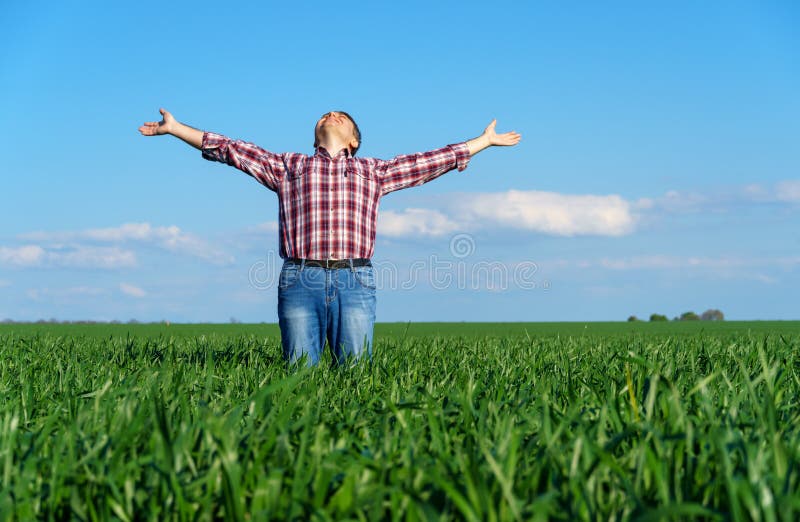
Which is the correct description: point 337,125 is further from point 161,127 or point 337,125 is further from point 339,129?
point 161,127

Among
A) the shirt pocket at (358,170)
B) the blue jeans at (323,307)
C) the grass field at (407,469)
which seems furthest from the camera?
the shirt pocket at (358,170)

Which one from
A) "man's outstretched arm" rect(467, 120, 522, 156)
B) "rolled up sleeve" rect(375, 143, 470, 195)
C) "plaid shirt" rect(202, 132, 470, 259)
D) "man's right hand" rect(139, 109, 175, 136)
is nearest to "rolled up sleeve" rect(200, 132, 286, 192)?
"plaid shirt" rect(202, 132, 470, 259)

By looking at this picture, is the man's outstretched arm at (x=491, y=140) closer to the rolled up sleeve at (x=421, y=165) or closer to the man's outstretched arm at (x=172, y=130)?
the rolled up sleeve at (x=421, y=165)

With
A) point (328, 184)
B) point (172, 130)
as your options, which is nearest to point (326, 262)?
point (328, 184)

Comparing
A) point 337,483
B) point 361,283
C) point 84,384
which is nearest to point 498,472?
point 337,483

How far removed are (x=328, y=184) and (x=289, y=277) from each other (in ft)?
2.66

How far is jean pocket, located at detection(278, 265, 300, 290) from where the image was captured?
567 centimetres

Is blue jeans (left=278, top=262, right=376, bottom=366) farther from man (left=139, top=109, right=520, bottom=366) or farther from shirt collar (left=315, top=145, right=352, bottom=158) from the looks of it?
shirt collar (left=315, top=145, right=352, bottom=158)

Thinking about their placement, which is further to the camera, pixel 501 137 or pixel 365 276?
pixel 501 137

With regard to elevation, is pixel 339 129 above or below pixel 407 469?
above

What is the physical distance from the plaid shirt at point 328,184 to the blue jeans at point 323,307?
164 millimetres

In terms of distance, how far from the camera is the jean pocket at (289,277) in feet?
18.6

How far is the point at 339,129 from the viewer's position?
5965 mm

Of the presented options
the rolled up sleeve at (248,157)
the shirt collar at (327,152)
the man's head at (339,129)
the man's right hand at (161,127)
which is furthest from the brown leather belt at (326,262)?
the man's right hand at (161,127)
